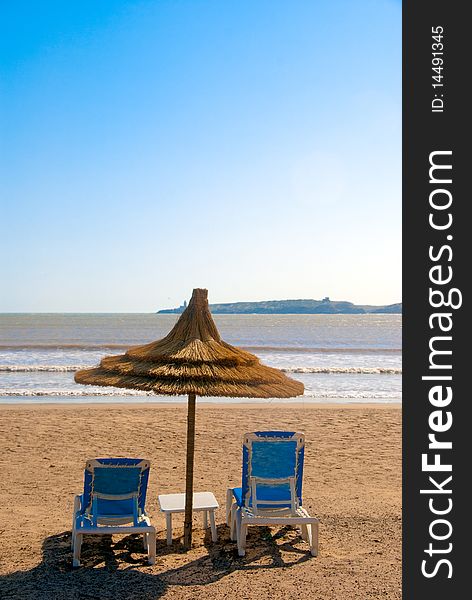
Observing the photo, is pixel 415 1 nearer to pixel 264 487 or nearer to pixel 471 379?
pixel 471 379

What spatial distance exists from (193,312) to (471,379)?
2581mm

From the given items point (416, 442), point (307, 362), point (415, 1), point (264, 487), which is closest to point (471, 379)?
point (416, 442)

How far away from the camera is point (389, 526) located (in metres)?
6.14

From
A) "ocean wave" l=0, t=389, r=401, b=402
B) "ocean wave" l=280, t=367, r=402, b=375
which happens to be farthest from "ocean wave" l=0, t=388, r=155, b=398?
"ocean wave" l=280, t=367, r=402, b=375

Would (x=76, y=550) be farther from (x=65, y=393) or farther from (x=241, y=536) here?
(x=65, y=393)

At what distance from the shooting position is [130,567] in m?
5.13

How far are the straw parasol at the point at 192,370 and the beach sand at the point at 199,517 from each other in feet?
2.21

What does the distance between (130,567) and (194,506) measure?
812mm

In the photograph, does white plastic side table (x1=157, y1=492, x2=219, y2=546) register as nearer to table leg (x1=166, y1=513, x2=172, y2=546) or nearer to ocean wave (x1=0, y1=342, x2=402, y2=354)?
table leg (x1=166, y1=513, x2=172, y2=546)

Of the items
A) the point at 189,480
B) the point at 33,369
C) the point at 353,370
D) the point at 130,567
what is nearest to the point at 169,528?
the point at 189,480

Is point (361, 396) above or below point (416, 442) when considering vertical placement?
below

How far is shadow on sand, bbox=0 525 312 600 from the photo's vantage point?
15.2 ft

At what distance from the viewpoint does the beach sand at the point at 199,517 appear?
479 centimetres

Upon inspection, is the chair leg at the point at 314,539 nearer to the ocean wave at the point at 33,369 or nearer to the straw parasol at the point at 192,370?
the straw parasol at the point at 192,370
